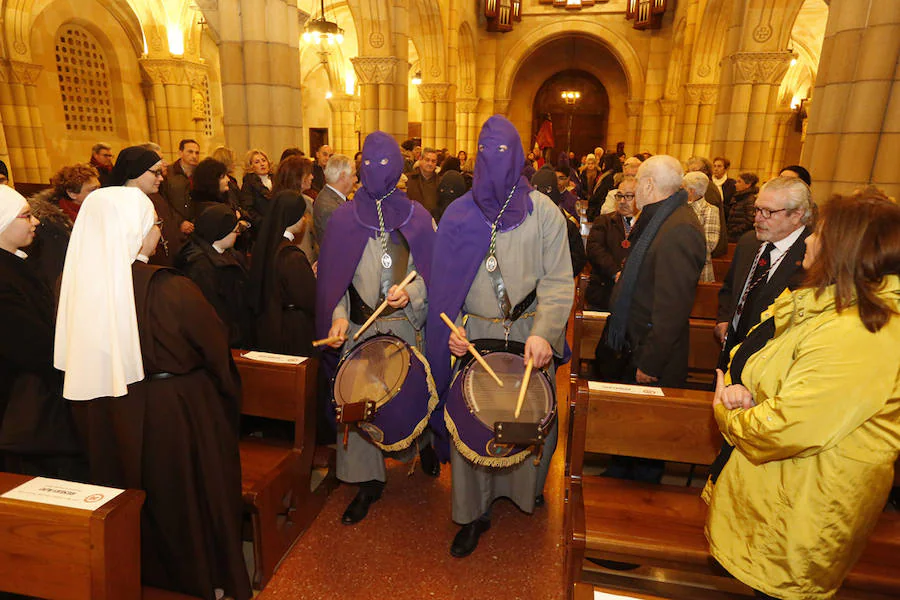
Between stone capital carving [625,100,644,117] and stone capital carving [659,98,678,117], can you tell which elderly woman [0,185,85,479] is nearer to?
stone capital carving [659,98,678,117]

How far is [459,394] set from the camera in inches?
100.0

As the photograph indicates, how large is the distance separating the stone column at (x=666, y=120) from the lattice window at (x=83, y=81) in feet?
60.4

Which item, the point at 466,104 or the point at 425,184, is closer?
the point at 425,184

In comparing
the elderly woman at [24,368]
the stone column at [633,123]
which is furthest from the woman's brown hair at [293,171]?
the stone column at [633,123]

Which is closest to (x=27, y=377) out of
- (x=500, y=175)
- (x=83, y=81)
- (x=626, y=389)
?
(x=500, y=175)

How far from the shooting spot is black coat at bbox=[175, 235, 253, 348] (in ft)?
10.8

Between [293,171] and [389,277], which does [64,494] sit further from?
[293,171]

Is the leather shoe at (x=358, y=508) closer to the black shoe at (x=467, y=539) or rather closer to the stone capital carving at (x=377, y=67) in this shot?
the black shoe at (x=467, y=539)

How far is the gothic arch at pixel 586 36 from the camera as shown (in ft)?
63.9

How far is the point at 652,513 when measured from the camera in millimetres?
2580

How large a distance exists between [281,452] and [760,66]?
1014 centimetres

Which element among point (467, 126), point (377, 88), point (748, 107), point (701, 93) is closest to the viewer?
point (748, 107)

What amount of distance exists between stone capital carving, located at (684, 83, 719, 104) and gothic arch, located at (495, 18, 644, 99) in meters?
4.95

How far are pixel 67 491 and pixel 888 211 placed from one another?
2.77 metres
